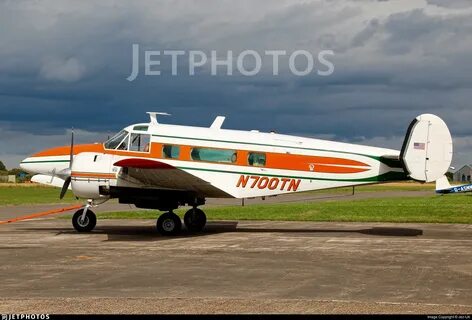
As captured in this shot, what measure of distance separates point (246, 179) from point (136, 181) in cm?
370

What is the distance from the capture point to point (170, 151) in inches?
859

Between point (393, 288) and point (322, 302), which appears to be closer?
point (322, 302)

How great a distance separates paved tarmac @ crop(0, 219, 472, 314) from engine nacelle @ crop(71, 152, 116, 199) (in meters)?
1.56

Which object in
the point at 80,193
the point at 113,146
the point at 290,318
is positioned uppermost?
the point at 113,146

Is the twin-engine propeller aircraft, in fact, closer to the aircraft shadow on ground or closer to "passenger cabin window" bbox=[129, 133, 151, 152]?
"passenger cabin window" bbox=[129, 133, 151, 152]

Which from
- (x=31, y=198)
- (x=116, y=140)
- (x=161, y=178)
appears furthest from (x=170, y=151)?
(x=31, y=198)

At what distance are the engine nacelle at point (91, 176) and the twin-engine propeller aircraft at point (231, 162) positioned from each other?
33 mm

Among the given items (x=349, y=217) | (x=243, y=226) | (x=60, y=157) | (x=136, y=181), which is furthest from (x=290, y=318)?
(x=349, y=217)

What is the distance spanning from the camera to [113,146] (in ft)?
72.1

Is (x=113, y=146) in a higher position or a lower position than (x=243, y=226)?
higher

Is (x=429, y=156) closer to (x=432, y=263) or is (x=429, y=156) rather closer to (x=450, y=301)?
(x=432, y=263)

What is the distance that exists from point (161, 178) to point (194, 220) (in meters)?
3.41

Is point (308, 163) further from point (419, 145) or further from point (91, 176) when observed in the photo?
point (91, 176)

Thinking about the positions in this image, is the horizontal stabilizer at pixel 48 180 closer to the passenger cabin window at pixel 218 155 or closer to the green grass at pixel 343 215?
the passenger cabin window at pixel 218 155
